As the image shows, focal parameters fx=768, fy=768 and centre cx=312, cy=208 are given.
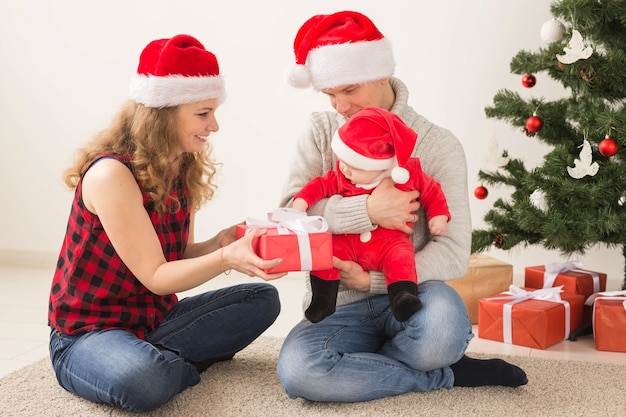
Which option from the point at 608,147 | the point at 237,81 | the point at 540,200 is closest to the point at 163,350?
the point at 540,200

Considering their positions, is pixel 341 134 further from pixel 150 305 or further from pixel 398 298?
pixel 150 305

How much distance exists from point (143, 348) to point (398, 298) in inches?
23.7

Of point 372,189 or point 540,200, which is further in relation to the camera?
point 540,200

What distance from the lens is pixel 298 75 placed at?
1.96 m

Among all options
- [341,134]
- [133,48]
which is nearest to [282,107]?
[133,48]

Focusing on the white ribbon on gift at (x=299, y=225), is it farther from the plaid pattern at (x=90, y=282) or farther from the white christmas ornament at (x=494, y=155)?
the white christmas ornament at (x=494, y=155)

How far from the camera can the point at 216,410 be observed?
72.3 inches

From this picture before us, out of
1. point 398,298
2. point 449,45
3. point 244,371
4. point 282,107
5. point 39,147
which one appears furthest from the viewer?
point 39,147

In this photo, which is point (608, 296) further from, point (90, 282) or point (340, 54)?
point (90, 282)

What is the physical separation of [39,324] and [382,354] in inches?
55.9

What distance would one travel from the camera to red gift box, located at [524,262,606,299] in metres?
2.70

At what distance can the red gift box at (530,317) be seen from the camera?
245 cm

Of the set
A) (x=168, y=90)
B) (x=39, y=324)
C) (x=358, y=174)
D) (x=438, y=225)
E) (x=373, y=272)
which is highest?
(x=168, y=90)

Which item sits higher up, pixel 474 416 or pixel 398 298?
pixel 398 298
